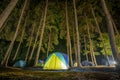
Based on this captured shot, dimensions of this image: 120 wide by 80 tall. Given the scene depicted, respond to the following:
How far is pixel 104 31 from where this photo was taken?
1280 inches

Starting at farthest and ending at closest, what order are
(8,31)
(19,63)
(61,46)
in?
(61,46) < (8,31) < (19,63)

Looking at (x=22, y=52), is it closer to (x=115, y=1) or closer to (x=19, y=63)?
(x=19, y=63)

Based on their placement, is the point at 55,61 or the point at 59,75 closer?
the point at 59,75

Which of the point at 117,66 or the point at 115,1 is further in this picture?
the point at 115,1

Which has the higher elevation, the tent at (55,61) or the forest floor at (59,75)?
the tent at (55,61)

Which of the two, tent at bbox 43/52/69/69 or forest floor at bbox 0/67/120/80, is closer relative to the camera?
forest floor at bbox 0/67/120/80

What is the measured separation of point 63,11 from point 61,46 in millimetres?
12382

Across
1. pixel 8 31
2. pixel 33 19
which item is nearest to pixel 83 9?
pixel 33 19

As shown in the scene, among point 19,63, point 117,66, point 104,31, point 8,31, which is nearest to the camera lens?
point 117,66

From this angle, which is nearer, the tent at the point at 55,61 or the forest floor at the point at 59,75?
the forest floor at the point at 59,75

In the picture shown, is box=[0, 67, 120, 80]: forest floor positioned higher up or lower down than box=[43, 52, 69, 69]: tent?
lower down

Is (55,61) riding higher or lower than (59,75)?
higher

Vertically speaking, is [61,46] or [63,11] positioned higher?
[63,11]

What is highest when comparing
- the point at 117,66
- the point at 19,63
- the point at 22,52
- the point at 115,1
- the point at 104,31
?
the point at 115,1
